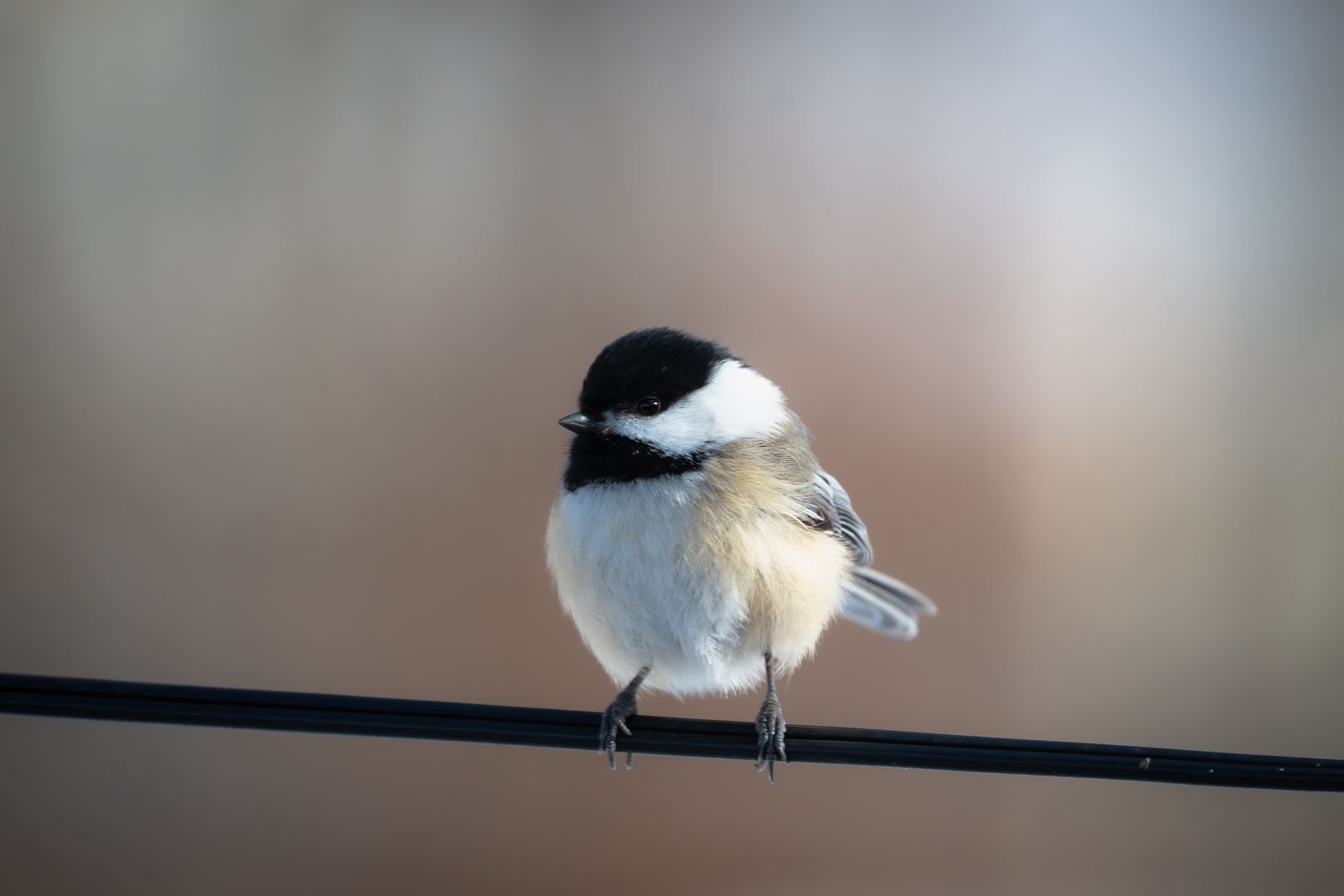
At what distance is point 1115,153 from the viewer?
1.68m

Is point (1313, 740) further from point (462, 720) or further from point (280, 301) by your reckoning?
point (280, 301)

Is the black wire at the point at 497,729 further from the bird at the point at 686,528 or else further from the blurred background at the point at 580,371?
the blurred background at the point at 580,371

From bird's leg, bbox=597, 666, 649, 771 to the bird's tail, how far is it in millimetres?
377

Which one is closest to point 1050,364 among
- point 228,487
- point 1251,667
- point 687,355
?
point 1251,667

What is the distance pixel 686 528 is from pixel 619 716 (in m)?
0.25

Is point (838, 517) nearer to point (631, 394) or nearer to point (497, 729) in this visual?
point (631, 394)

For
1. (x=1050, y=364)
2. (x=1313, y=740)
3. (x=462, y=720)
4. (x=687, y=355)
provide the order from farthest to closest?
(x=1050, y=364), (x=1313, y=740), (x=687, y=355), (x=462, y=720)

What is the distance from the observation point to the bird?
0.90 metres

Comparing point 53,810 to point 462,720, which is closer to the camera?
point 462,720

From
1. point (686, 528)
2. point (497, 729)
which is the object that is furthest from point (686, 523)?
point (497, 729)

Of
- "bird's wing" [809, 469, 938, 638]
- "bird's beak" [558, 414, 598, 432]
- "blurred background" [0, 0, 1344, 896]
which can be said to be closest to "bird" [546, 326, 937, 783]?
"bird's beak" [558, 414, 598, 432]

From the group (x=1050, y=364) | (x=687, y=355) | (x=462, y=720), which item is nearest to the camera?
(x=462, y=720)

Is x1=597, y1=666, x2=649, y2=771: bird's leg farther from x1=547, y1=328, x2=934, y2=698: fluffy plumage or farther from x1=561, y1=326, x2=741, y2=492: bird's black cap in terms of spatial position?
x1=561, y1=326, x2=741, y2=492: bird's black cap

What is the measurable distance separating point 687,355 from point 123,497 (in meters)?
1.52
